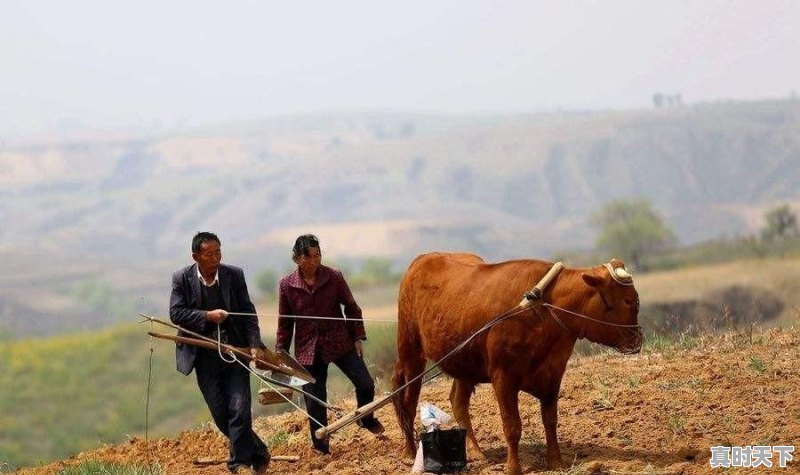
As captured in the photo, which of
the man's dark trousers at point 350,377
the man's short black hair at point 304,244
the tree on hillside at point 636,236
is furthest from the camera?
the tree on hillside at point 636,236

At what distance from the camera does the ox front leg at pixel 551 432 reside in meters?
10.1

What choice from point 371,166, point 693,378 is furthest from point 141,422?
point 371,166

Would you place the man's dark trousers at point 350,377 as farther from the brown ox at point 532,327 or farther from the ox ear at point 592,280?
the ox ear at point 592,280

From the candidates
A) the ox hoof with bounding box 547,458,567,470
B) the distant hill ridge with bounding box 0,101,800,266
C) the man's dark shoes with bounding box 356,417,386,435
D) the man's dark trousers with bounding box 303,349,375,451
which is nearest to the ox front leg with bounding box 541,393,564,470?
the ox hoof with bounding box 547,458,567,470

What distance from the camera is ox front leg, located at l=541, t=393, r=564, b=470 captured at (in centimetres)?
1013

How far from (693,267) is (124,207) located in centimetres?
12708

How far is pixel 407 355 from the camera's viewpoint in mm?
11414

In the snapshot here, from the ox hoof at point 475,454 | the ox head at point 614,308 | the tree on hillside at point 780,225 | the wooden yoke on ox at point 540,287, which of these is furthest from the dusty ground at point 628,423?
the tree on hillside at point 780,225

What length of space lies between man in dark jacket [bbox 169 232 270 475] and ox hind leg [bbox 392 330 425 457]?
113 cm

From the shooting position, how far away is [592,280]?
9961 mm

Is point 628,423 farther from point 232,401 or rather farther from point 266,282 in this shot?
point 266,282

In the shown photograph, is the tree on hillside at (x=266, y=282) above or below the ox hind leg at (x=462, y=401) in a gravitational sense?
below

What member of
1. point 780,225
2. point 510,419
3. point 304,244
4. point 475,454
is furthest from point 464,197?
point 510,419

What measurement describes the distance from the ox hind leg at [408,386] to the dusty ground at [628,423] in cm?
22
